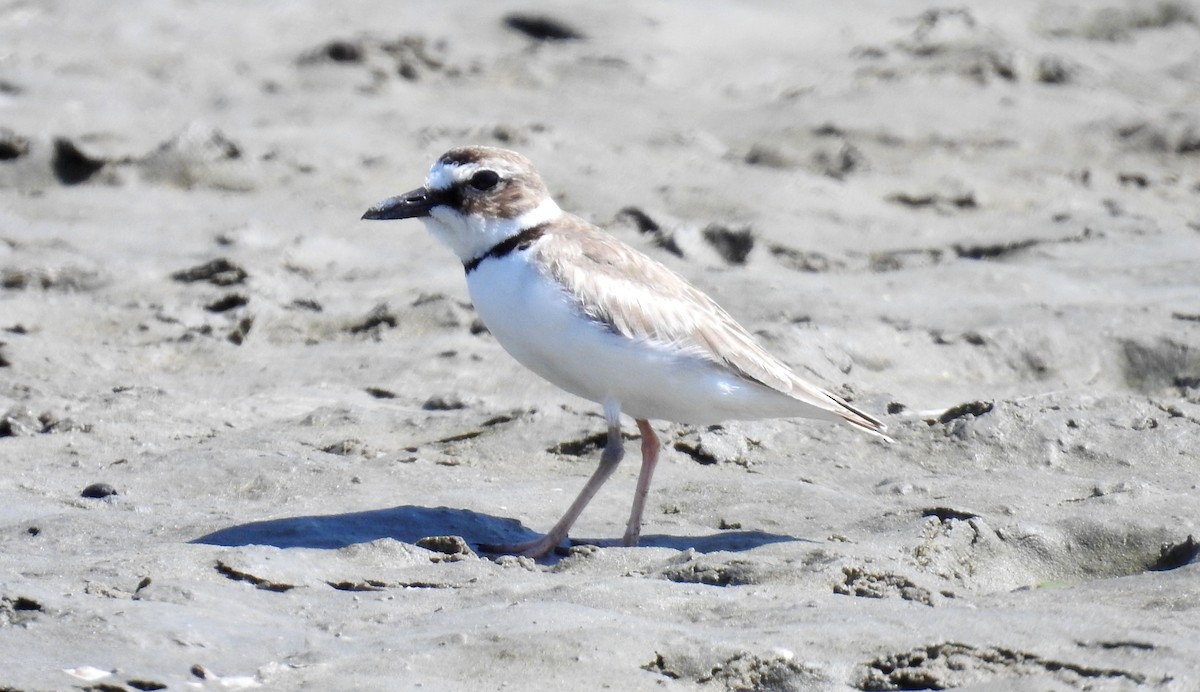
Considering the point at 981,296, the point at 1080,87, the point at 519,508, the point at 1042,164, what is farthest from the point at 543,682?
the point at 1080,87

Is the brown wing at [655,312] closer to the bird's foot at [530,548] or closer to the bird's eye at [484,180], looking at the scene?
the bird's eye at [484,180]

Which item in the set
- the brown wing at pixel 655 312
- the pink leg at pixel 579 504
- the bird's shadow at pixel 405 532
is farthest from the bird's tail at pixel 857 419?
the pink leg at pixel 579 504

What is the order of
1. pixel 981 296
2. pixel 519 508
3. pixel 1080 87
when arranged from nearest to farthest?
pixel 519 508 → pixel 981 296 → pixel 1080 87

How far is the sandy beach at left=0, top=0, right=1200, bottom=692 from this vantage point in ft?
14.0

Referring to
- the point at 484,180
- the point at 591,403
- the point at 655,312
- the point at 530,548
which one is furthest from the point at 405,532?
the point at 591,403

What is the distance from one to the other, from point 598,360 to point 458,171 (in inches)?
37.3

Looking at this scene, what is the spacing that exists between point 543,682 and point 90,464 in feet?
8.91

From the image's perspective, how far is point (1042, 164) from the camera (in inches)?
416

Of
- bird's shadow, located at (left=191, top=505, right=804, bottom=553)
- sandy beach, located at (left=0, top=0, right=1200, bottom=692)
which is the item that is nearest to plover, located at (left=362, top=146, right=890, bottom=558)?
bird's shadow, located at (left=191, top=505, right=804, bottom=553)

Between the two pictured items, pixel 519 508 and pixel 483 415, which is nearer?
pixel 519 508

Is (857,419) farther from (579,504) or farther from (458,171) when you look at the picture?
(458,171)

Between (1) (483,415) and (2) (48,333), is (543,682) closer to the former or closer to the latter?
(1) (483,415)

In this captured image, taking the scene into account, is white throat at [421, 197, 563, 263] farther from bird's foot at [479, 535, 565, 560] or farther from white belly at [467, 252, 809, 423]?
bird's foot at [479, 535, 565, 560]

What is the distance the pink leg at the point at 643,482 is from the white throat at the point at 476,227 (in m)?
0.84
